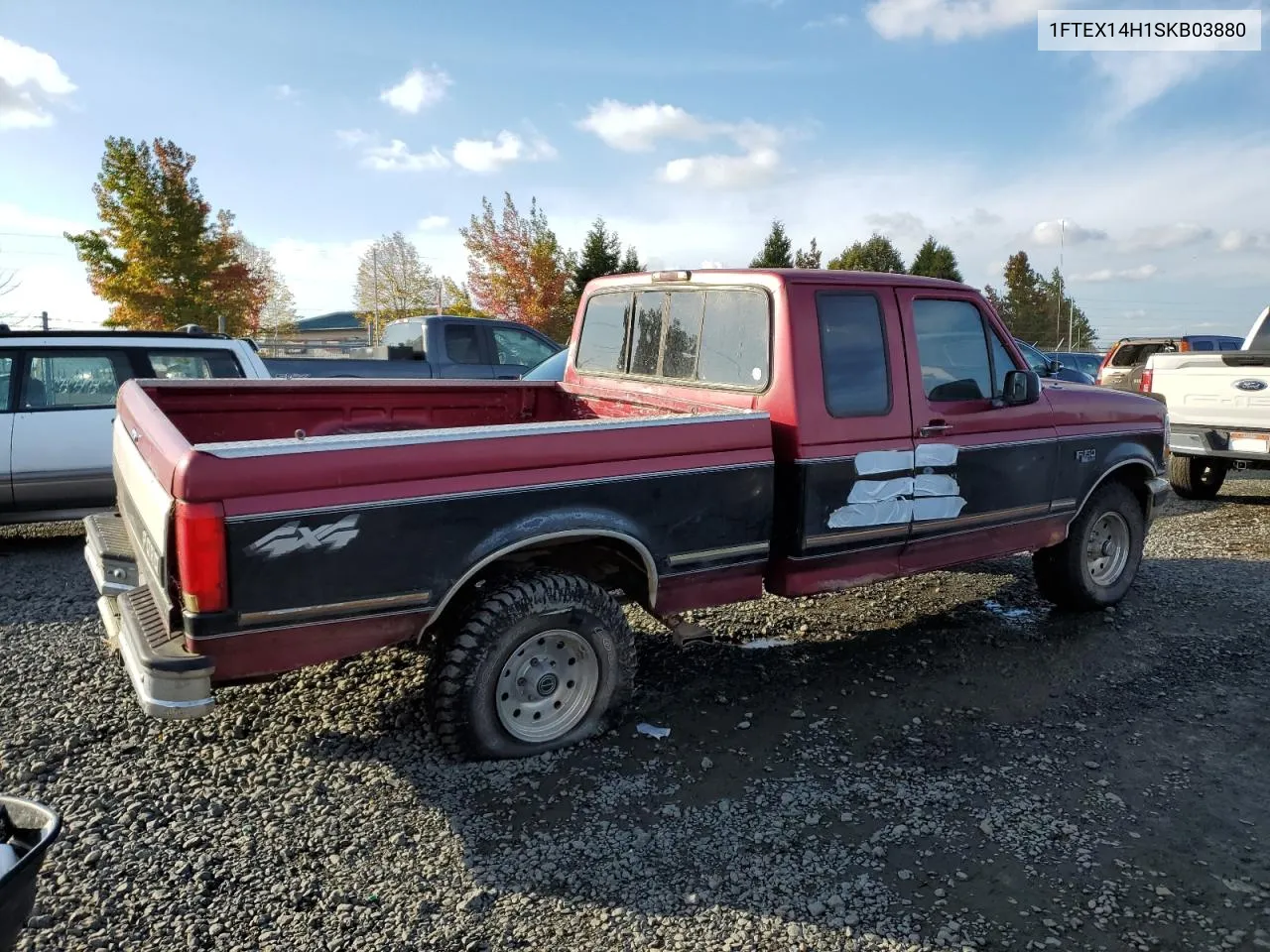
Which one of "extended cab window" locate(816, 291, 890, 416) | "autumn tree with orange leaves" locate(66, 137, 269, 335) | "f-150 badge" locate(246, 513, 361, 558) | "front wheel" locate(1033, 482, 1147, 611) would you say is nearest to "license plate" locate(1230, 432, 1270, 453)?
"front wheel" locate(1033, 482, 1147, 611)

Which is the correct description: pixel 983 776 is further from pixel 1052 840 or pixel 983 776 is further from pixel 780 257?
pixel 780 257

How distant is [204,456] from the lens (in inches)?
111

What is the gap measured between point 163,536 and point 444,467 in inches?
37.1

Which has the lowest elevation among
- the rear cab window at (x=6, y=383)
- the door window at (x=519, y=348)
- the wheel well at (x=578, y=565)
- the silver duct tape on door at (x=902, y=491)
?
the wheel well at (x=578, y=565)

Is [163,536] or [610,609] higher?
[163,536]

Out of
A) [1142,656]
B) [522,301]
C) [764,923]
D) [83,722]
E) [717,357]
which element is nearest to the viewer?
[764,923]

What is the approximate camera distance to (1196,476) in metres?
9.83

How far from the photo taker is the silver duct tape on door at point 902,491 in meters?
4.30

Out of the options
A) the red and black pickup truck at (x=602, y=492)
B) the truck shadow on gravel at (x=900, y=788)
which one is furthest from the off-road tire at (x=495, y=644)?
the truck shadow on gravel at (x=900, y=788)

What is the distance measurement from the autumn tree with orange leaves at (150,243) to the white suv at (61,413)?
17.4 metres

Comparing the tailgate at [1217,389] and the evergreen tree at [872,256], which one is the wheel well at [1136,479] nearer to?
the tailgate at [1217,389]

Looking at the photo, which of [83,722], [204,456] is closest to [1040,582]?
[204,456]

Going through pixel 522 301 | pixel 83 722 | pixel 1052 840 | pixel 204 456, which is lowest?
pixel 1052 840

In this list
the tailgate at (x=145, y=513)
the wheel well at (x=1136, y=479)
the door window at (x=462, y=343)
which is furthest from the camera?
the door window at (x=462, y=343)
